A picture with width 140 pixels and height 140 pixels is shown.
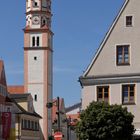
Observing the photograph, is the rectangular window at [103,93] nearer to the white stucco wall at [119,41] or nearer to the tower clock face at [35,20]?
the white stucco wall at [119,41]

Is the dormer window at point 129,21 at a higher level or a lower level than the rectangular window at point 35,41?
lower

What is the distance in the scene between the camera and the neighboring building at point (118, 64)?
140 ft

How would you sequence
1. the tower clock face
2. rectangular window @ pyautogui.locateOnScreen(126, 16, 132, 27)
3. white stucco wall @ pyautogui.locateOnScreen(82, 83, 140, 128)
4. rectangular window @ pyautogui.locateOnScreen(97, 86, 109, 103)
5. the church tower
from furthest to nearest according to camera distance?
the tower clock face, the church tower, rectangular window @ pyautogui.locateOnScreen(126, 16, 132, 27), rectangular window @ pyautogui.locateOnScreen(97, 86, 109, 103), white stucco wall @ pyautogui.locateOnScreen(82, 83, 140, 128)

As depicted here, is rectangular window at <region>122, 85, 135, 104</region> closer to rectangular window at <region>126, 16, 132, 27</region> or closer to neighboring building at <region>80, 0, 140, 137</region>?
neighboring building at <region>80, 0, 140, 137</region>

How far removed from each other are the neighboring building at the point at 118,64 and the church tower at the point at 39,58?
81377mm

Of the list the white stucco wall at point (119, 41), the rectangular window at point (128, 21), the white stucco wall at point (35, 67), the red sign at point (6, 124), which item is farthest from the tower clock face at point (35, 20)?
the rectangular window at point (128, 21)

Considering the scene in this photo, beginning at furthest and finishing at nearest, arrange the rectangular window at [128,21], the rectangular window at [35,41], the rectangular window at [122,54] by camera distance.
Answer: the rectangular window at [35,41]
the rectangular window at [128,21]
the rectangular window at [122,54]

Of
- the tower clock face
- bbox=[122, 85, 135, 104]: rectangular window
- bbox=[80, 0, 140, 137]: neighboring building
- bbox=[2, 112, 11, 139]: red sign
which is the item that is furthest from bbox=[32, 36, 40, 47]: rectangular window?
bbox=[122, 85, 135, 104]: rectangular window

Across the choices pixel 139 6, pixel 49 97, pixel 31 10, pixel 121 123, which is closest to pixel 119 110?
pixel 121 123

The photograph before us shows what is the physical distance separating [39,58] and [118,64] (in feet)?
288

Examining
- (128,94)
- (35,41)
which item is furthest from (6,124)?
(35,41)

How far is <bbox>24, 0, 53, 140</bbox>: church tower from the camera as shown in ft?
414

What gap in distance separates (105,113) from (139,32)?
10.1 metres

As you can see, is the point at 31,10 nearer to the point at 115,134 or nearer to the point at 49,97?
the point at 49,97
